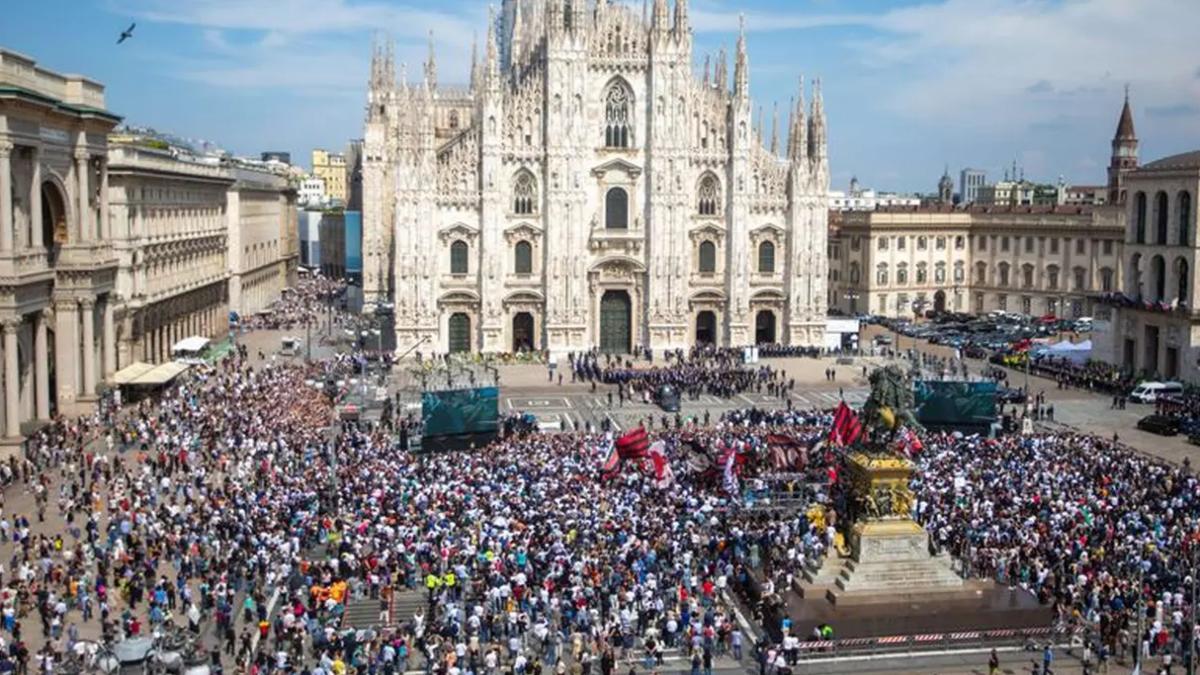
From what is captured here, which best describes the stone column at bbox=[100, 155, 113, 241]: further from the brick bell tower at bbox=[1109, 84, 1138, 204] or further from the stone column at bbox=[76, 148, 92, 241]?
the brick bell tower at bbox=[1109, 84, 1138, 204]

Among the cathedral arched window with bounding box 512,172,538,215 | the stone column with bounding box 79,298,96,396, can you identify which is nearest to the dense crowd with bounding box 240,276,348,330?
the cathedral arched window with bounding box 512,172,538,215

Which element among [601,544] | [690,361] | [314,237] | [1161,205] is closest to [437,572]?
[601,544]

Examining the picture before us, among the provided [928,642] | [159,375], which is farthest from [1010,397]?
[159,375]

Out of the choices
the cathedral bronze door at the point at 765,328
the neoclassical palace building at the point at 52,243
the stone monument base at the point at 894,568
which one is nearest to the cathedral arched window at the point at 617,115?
the cathedral bronze door at the point at 765,328

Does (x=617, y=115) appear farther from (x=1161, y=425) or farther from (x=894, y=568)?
(x=894, y=568)

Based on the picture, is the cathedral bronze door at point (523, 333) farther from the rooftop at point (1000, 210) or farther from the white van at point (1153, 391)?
the rooftop at point (1000, 210)

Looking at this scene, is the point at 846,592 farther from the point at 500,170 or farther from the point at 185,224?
the point at 185,224
